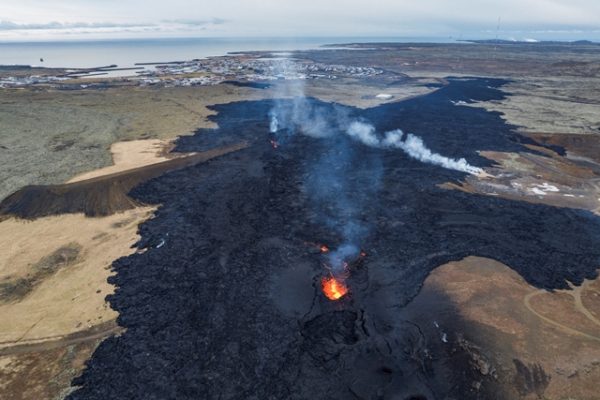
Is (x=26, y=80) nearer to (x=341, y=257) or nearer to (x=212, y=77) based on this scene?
(x=212, y=77)

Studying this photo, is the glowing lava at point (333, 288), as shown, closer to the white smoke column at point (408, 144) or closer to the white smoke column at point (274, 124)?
the white smoke column at point (408, 144)

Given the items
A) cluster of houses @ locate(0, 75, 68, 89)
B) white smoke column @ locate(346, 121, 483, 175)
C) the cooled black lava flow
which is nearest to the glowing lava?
the cooled black lava flow

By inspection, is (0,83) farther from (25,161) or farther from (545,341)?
(545,341)

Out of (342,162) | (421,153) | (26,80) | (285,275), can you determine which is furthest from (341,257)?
(26,80)

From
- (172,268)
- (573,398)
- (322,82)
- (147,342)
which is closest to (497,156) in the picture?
(573,398)

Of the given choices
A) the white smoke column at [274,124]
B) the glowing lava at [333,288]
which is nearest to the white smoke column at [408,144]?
the white smoke column at [274,124]
